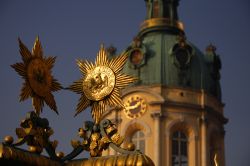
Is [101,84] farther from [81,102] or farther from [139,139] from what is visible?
[139,139]

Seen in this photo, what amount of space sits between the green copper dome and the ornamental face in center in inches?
1442

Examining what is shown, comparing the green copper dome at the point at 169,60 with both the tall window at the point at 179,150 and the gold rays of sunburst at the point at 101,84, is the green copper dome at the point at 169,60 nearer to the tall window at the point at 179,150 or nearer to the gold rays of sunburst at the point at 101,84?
the tall window at the point at 179,150

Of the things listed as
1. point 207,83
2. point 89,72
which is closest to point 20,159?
point 89,72

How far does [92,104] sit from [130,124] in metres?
36.6

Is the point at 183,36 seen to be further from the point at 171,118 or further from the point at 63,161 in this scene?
the point at 63,161

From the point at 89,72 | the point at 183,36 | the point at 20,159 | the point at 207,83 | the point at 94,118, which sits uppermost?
the point at 183,36

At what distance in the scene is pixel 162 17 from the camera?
58.0 meters

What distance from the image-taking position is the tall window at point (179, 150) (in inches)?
2077

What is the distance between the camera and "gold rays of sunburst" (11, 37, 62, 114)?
1527 cm

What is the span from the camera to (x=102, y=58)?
650 inches

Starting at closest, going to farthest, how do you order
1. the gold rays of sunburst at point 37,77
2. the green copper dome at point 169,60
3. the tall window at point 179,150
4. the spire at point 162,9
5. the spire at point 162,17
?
the gold rays of sunburst at point 37,77 < the tall window at point 179,150 < the green copper dome at point 169,60 < the spire at point 162,17 < the spire at point 162,9

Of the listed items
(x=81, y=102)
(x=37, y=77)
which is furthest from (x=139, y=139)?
(x=37, y=77)

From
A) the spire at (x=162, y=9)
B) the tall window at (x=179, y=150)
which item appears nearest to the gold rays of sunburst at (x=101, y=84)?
the tall window at (x=179, y=150)

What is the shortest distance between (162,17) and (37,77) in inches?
1693
